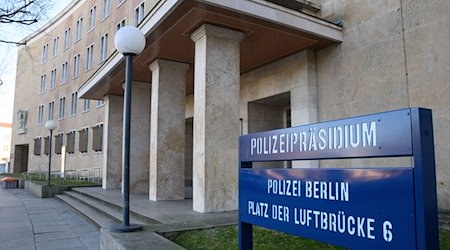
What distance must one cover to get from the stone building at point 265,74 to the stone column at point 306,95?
29mm

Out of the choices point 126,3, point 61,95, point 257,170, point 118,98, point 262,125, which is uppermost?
point 126,3

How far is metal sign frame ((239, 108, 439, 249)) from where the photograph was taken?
1.92 m

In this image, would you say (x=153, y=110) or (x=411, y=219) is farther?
(x=153, y=110)

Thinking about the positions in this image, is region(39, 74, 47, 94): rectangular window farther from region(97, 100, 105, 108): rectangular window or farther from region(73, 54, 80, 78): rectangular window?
region(97, 100, 105, 108): rectangular window

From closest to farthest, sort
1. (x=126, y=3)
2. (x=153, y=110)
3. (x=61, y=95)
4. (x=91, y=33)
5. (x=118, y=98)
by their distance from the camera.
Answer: (x=153, y=110) → (x=118, y=98) → (x=126, y=3) → (x=91, y=33) → (x=61, y=95)

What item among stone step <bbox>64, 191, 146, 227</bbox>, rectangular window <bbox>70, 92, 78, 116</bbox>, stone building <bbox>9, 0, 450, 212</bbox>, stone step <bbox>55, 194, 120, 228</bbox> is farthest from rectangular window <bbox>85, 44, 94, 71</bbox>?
stone step <bbox>64, 191, 146, 227</bbox>

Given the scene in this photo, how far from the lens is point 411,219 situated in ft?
6.39

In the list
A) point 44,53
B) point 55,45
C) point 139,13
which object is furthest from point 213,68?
point 44,53

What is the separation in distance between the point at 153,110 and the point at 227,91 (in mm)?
3308

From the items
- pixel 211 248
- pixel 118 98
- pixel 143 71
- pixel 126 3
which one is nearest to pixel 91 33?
pixel 126 3

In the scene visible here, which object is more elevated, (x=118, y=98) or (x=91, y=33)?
(x=91, y=33)

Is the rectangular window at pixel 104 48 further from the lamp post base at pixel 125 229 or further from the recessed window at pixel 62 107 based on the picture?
the lamp post base at pixel 125 229

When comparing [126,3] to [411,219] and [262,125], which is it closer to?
[262,125]

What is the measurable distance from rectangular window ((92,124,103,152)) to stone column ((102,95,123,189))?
655cm
